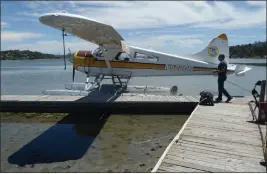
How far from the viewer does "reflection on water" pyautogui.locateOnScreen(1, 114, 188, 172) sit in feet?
15.8

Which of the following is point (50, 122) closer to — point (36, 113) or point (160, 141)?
point (36, 113)

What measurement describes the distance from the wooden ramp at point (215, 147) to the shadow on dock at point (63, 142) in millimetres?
2150

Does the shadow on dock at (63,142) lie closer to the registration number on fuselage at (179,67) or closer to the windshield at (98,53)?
the windshield at (98,53)

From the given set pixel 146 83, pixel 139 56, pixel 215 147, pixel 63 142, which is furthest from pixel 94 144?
pixel 146 83

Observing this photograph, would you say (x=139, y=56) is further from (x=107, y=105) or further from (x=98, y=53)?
(x=107, y=105)

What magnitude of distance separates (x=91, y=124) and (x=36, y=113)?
2245mm

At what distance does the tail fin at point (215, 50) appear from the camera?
9.91 m

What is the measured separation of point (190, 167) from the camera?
11.5 feet

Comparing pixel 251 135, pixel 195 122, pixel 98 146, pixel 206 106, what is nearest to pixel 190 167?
pixel 251 135

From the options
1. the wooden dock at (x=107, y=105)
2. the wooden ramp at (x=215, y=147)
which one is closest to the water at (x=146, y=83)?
the wooden dock at (x=107, y=105)

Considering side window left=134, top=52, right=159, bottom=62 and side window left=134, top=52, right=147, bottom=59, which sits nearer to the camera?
side window left=134, top=52, right=159, bottom=62

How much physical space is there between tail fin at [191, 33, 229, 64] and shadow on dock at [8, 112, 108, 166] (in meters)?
4.49

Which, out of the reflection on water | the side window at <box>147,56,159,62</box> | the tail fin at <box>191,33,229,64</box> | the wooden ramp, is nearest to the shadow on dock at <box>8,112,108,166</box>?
the reflection on water

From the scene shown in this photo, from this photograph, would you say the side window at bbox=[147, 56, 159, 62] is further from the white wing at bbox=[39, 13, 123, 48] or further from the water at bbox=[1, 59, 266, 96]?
the water at bbox=[1, 59, 266, 96]
